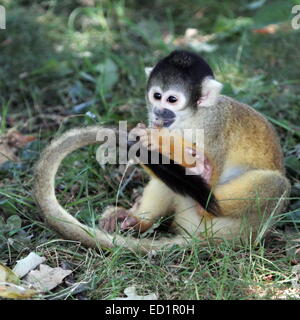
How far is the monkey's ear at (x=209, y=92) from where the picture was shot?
9.66 feet

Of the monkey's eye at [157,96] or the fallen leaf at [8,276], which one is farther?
the monkey's eye at [157,96]

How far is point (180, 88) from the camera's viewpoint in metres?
2.91

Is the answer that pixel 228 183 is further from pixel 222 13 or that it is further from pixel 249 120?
pixel 222 13

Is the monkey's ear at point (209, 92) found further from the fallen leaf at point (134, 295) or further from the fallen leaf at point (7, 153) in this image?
the fallen leaf at point (7, 153)

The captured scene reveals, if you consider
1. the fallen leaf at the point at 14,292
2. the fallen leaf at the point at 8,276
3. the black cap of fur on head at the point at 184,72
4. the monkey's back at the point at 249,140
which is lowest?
the fallen leaf at the point at 8,276

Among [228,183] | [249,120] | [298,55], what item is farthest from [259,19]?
[228,183]

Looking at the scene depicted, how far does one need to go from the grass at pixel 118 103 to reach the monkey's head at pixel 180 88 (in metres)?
0.49

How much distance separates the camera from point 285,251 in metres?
2.88

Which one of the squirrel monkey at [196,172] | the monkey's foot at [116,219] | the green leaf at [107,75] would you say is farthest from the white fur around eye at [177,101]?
the green leaf at [107,75]

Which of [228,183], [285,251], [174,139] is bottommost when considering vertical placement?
[285,251]

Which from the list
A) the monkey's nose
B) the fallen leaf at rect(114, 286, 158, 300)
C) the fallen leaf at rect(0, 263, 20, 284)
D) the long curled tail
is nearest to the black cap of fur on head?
the monkey's nose

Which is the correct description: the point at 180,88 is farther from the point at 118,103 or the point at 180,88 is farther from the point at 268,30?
the point at 268,30

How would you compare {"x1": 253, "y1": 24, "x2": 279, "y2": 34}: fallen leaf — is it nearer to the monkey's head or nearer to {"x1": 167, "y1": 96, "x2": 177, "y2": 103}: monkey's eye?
the monkey's head

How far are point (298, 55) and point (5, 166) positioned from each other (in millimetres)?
2466
